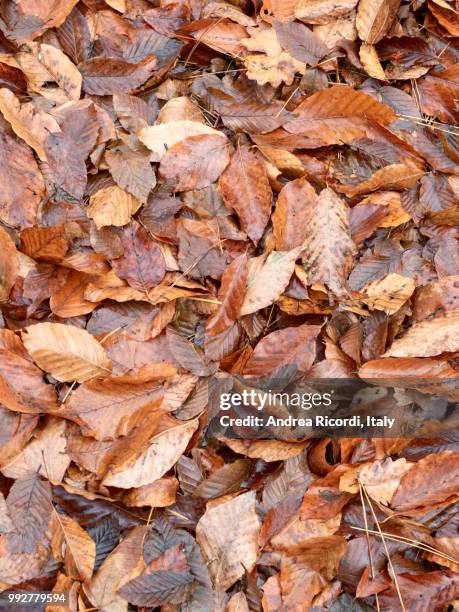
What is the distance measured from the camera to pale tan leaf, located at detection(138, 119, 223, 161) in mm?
1741

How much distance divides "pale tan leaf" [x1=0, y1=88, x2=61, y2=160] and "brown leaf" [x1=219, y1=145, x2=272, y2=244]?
50 cm

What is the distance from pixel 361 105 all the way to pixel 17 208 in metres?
1.03

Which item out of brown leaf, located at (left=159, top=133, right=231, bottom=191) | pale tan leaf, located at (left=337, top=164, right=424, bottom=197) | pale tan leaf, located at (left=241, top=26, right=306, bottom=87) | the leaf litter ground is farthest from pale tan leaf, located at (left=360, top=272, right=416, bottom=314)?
pale tan leaf, located at (left=241, top=26, right=306, bottom=87)

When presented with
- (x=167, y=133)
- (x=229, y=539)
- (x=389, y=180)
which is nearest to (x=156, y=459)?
(x=229, y=539)

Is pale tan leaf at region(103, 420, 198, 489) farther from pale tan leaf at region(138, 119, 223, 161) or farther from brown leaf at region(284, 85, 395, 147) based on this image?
brown leaf at region(284, 85, 395, 147)

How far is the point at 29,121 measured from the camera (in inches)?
67.6

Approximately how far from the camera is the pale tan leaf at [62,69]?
1.77 metres

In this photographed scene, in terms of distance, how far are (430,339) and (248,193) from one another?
64cm

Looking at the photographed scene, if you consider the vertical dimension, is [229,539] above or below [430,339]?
below

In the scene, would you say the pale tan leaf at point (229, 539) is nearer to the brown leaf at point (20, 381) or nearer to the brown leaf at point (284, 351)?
the brown leaf at point (284, 351)

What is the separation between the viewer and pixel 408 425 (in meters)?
1.70

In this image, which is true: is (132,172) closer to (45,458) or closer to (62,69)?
(62,69)

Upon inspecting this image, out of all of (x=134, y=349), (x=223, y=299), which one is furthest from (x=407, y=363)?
(x=134, y=349)

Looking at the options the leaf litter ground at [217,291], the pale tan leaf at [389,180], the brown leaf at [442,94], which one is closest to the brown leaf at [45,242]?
the leaf litter ground at [217,291]
